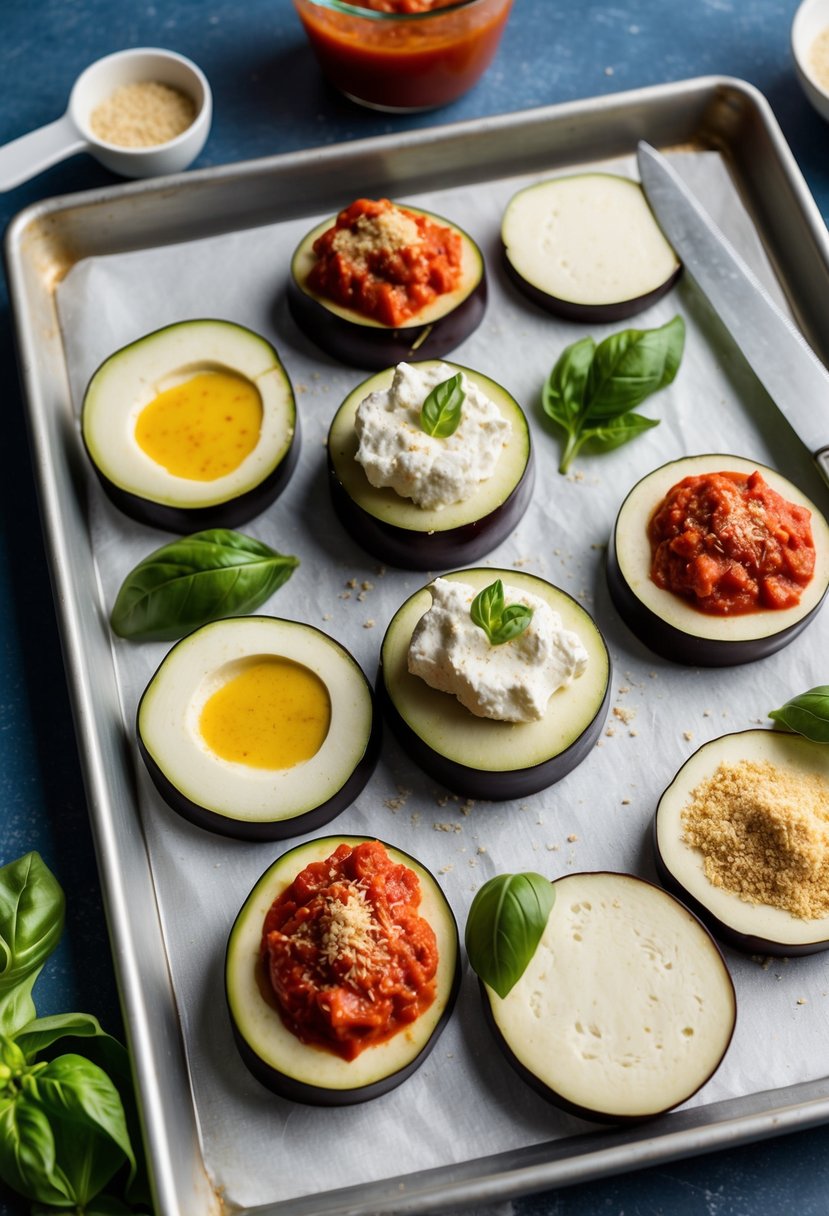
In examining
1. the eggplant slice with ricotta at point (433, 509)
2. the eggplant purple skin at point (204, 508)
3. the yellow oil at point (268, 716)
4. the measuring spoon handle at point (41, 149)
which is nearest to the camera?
the yellow oil at point (268, 716)

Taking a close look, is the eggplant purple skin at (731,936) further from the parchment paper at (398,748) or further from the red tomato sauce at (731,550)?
the red tomato sauce at (731,550)

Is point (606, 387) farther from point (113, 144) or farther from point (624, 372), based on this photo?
point (113, 144)

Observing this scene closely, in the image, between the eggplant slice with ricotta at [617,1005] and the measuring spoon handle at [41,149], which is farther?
the measuring spoon handle at [41,149]

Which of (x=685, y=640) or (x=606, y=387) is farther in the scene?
(x=606, y=387)

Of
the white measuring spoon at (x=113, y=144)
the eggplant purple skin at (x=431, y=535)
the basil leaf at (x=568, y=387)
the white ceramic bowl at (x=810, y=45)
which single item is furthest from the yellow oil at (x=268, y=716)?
the white ceramic bowl at (x=810, y=45)

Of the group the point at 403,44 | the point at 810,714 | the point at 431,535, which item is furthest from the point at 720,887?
the point at 403,44

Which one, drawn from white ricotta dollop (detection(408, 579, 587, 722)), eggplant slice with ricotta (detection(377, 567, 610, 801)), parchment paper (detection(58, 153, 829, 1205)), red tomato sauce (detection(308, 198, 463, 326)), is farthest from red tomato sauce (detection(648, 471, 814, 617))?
red tomato sauce (detection(308, 198, 463, 326))

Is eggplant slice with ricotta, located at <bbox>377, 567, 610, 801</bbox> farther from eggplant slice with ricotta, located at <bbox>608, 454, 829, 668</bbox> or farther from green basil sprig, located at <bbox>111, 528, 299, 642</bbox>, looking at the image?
green basil sprig, located at <bbox>111, 528, 299, 642</bbox>
